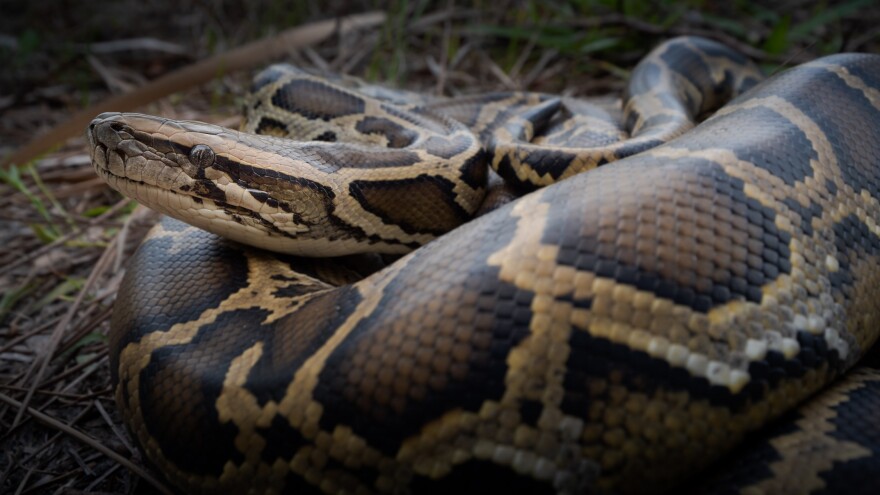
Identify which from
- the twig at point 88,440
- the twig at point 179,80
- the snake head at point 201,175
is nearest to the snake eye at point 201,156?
the snake head at point 201,175

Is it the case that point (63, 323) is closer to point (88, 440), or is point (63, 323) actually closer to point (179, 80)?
point (88, 440)

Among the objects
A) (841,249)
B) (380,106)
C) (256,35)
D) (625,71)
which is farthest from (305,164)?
(256,35)

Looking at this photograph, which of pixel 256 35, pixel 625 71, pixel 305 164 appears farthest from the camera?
pixel 256 35

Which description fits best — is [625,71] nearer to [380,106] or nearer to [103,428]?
[380,106]

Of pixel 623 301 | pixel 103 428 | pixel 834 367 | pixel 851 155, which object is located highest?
pixel 851 155

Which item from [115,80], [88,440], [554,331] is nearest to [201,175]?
[88,440]

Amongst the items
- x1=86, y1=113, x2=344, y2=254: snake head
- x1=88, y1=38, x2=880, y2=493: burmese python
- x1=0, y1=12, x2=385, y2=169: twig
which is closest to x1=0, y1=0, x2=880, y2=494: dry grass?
x1=0, y1=12, x2=385, y2=169: twig

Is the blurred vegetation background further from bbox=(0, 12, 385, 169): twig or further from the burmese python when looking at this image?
the burmese python
